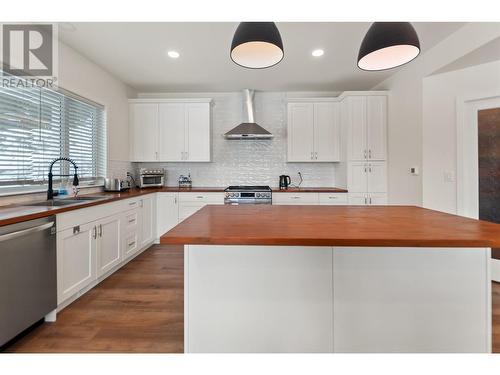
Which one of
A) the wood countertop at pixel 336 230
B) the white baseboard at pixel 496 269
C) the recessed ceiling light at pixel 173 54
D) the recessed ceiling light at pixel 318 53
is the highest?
the recessed ceiling light at pixel 173 54

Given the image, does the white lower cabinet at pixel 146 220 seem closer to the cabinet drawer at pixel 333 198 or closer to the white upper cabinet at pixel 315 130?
the white upper cabinet at pixel 315 130

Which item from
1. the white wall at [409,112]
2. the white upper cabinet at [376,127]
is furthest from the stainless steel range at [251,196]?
the white wall at [409,112]

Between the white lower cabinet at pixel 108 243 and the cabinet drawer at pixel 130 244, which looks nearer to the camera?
the white lower cabinet at pixel 108 243

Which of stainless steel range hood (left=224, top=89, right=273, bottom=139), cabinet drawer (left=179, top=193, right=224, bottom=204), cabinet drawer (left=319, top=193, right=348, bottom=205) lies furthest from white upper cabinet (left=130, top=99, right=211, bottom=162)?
cabinet drawer (left=319, top=193, right=348, bottom=205)

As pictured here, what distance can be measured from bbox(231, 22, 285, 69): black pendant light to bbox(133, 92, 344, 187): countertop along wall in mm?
3021

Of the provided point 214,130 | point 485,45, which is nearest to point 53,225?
point 214,130

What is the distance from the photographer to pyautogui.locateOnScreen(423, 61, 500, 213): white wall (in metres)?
2.91

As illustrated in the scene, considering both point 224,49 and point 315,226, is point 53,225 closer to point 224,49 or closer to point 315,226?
point 315,226

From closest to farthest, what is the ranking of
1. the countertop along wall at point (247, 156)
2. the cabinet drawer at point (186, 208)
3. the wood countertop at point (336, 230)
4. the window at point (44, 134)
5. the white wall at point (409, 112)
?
the wood countertop at point (336, 230) < the window at point (44, 134) < the white wall at point (409, 112) < the cabinet drawer at point (186, 208) < the countertop along wall at point (247, 156)

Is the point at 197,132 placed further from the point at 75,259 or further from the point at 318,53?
the point at 75,259

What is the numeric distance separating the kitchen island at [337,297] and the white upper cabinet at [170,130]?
3171 millimetres

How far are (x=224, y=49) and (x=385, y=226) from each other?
2.69 meters

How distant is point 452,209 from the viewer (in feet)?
10.1

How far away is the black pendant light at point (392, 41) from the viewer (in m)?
1.30
